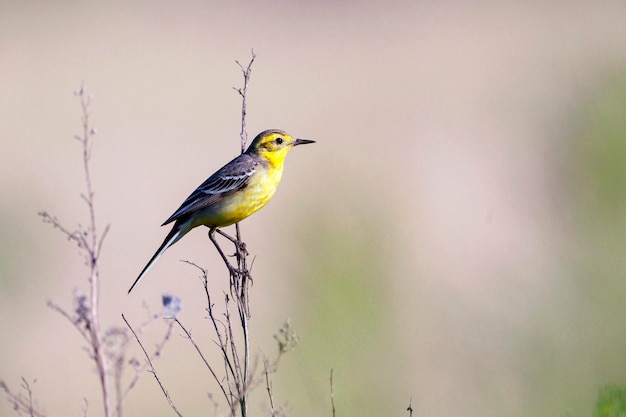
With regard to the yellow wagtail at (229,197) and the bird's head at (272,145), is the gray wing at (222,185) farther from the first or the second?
the bird's head at (272,145)

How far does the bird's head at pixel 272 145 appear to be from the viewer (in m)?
7.26

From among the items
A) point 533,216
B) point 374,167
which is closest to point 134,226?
point 374,167

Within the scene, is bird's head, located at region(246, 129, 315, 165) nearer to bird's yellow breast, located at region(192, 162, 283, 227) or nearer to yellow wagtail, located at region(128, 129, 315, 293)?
yellow wagtail, located at region(128, 129, 315, 293)

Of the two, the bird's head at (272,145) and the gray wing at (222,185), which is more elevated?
the bird's head at (272,145)

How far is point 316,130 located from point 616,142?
11662mm

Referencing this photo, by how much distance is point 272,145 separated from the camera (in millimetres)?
7359

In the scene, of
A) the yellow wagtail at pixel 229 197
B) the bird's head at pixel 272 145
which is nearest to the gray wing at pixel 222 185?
the yellow wagtail at pixel 229 197

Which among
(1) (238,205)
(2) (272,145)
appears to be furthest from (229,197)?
(2) (272,145)

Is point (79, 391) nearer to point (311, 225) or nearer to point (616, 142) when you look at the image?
point (311, 225)

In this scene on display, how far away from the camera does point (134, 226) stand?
1711cm

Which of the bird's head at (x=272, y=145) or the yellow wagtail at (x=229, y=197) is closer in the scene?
the yellow wagtail at (x=229, y=197)

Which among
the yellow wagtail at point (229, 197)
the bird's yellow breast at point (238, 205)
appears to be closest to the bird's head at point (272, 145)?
the yellow wagtail at point (229, 197)

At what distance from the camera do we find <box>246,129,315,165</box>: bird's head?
23.8ft

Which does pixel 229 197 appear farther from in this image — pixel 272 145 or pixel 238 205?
pixel 272 145
